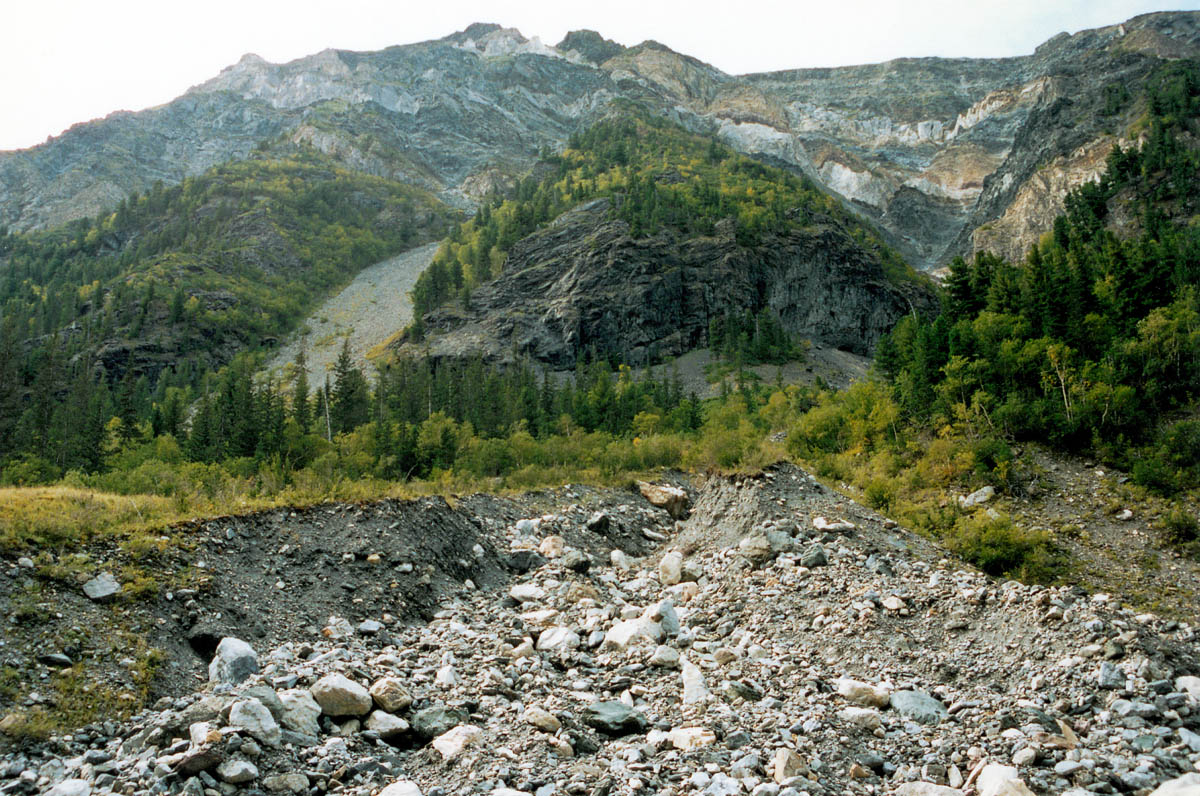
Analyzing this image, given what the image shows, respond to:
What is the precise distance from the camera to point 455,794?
960 cm

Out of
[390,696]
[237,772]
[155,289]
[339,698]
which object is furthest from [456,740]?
[155,289]

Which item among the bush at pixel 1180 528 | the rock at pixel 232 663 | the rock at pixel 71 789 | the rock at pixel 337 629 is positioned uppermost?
the rock at pixel 71 789

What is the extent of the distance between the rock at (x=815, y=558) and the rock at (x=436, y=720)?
482 inches

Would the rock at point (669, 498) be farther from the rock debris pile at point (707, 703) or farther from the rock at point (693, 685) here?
the rock at point (693, 685)

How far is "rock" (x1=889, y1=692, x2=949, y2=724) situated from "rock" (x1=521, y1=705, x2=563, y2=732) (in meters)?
6.77

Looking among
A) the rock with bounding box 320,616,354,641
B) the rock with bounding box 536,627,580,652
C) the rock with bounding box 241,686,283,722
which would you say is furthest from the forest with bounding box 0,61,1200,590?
the rock with bounding box 536,627,580,652

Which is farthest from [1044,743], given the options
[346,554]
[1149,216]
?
[1149,216]

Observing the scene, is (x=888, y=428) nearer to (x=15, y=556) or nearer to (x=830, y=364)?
(x=15, y=556)

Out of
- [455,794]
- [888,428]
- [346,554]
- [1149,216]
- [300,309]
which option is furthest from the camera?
[300,309]

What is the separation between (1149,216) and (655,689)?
354 feet

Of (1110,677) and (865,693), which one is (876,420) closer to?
(1110,677)

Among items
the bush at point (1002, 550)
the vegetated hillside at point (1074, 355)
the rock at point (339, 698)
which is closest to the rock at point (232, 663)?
the rock at point (339, 698)

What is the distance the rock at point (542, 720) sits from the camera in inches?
464

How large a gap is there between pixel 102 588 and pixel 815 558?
1837 cm
